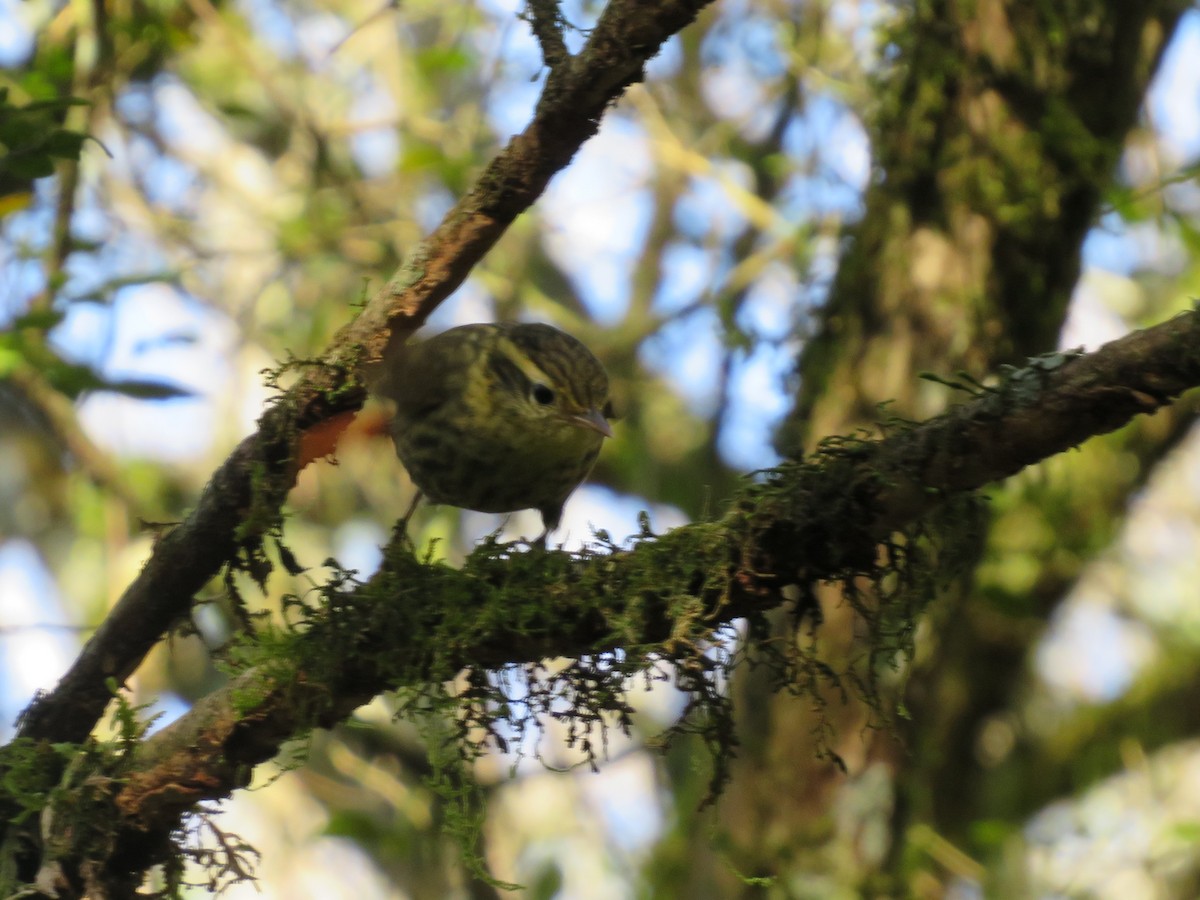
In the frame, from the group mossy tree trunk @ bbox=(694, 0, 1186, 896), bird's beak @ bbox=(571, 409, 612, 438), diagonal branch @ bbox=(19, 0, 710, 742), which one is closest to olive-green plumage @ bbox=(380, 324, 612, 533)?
bird's beak @ bbox=(571, 409, 612, 438)

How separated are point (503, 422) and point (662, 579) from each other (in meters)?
1.69

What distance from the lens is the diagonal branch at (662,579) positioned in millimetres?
1944

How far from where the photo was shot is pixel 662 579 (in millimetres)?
2285

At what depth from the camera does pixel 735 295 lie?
6.45 metres

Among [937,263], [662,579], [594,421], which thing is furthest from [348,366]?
[937,263]

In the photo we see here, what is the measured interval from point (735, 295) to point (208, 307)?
102 inches

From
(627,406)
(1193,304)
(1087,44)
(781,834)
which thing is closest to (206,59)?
(627,406)

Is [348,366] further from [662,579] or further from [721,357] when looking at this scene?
[721,357]

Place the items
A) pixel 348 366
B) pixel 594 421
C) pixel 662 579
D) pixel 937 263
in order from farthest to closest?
pixel 937 263
pixel 594 421
pixel 348 366
pixel 662 579

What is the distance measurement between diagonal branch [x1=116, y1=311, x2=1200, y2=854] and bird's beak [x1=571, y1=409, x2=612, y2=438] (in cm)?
128

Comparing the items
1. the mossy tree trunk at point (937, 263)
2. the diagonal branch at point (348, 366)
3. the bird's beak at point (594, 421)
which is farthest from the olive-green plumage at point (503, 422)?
the diagonal branch at point (348, 366)

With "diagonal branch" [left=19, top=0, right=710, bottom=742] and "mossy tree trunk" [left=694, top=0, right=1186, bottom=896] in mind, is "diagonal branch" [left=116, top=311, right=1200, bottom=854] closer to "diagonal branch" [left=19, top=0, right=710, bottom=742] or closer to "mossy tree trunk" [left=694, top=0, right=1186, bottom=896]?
"diagonal branch" [left=19, top=0, right=710, bottom=742]

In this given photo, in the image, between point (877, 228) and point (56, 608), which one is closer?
point (877, 228)

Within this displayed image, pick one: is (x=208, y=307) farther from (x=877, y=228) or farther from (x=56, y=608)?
(x=877, y=228)
